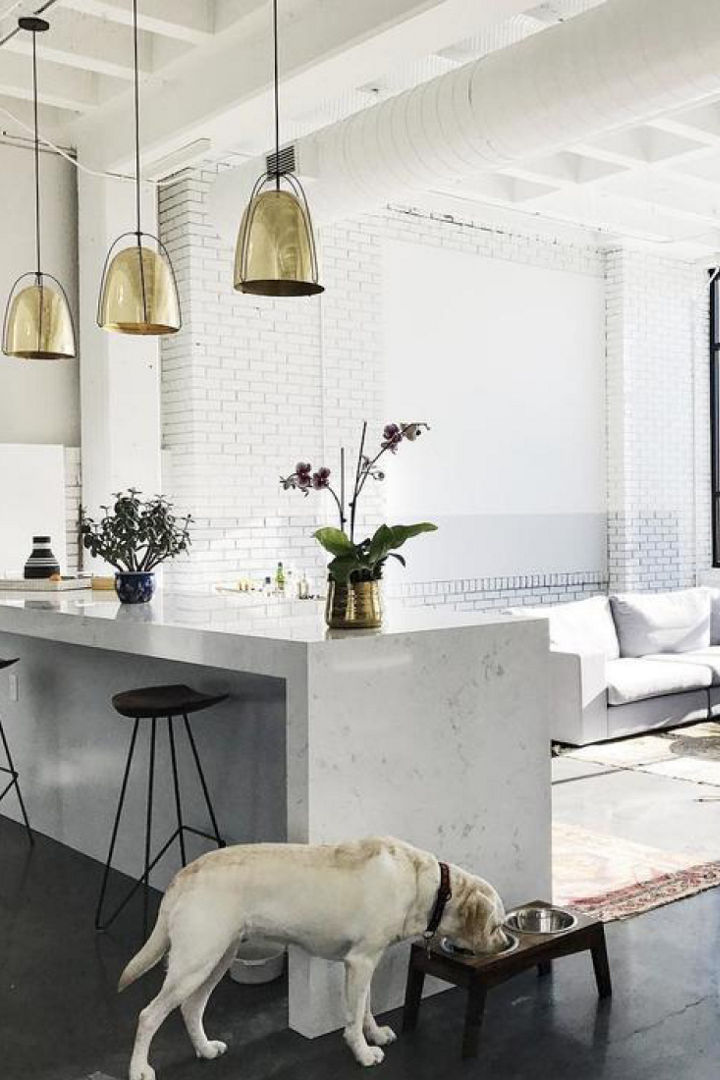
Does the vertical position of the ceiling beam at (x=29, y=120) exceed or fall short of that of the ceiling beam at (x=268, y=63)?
it exceeds it

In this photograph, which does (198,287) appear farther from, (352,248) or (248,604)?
(248,604)

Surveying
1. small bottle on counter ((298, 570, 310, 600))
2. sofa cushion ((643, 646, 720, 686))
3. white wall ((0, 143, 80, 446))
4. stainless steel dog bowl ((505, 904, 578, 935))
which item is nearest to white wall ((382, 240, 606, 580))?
small bottle on counter ((298, 570, 310, 600))

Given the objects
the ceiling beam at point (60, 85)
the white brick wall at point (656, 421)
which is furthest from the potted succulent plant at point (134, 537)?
the white brick wall at point (656, 421)

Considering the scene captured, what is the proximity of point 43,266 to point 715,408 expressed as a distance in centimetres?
704

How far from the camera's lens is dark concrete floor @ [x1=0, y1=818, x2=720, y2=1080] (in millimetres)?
3418

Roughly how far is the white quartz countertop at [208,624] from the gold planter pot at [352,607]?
0.06 m

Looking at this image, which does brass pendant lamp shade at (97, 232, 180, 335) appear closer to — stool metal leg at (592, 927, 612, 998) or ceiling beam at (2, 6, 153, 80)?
ceiling beam at (2, 6, 153, 80)

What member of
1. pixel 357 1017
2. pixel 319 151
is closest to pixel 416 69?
Answer: pixel 319 151

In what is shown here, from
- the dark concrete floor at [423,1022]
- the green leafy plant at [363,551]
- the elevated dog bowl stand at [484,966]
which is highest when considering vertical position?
the green leafy plant at [363,551]

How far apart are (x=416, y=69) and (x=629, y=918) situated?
5128 mm

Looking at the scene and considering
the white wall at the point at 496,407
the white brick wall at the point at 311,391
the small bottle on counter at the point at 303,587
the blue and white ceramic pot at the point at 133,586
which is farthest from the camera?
the white wall at the point at 496,407

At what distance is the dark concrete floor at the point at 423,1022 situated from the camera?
3.42m

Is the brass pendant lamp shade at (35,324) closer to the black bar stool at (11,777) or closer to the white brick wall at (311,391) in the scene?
the black bar stool at (11,777)

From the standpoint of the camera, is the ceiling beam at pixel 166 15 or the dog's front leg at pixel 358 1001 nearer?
the dog's front leg at pixel 358 1001
